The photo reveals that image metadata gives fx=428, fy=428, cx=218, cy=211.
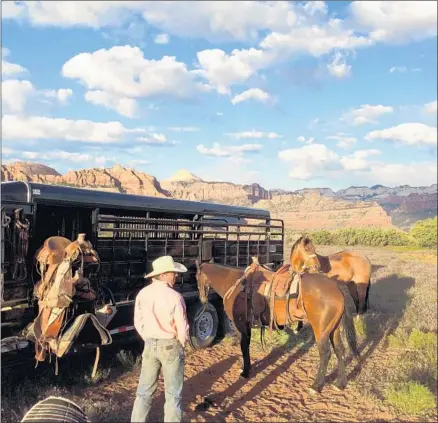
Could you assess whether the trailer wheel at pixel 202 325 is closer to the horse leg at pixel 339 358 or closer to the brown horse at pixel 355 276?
the horse leg at pixel 339 358

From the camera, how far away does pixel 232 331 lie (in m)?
9.30

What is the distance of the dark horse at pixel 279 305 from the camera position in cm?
655

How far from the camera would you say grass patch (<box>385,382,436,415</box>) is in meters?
5.94

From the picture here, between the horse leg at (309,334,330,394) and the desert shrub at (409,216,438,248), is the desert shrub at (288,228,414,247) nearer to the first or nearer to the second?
the desert shrub at (409,216,438,248)

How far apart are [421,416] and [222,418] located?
9.03 ft

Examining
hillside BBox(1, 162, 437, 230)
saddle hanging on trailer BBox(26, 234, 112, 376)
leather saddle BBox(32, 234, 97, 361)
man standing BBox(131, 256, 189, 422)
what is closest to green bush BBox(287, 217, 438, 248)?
hillside BBox(1, 162, 437, 230)

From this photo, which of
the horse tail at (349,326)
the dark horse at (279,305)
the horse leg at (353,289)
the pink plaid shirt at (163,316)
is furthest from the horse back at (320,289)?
the horse leg at (353,289)

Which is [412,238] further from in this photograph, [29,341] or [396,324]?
[29,341]

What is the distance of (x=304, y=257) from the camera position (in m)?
A: 8.23

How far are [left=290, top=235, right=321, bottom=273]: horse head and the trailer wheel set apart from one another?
193cm

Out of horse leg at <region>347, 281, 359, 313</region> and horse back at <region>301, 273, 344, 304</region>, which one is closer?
horse back at <region>301, 273, 344, 304</region>

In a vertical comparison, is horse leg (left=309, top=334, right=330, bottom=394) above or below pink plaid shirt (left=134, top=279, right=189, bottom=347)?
below

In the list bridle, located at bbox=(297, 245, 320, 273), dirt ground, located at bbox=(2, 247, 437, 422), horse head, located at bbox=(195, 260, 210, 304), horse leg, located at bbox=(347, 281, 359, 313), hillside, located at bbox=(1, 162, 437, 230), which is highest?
hillside, located at bbox=(1, 162, 437, 230)

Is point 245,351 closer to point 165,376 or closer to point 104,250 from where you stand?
point 104,250
